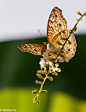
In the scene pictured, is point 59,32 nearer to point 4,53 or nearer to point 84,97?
point 84,97

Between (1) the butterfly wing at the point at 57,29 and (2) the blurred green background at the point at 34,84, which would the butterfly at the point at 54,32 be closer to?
(1) the butterfly wing at the point at 57,29

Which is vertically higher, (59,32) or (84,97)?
(59,32)

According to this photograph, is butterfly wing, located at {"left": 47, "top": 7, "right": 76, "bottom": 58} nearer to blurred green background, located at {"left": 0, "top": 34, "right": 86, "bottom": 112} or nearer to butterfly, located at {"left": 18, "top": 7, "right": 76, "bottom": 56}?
butterfly, located at {"left": 18, "top": 7, "right": 76, "bottom": 56}

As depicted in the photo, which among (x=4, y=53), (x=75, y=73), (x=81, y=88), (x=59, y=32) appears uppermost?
(x=4, y=53)

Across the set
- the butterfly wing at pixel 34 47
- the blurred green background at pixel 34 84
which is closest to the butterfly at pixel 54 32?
the butterfly wing at pixel 34 47

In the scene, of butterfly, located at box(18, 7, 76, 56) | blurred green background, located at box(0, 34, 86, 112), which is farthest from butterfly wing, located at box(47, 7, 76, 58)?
blurred green background, located at box(0, 34, 86, 112)

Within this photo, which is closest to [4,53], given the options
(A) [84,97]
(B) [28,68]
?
(B) [28,68]

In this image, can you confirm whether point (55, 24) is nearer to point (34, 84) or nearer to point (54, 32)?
point (54, 32)
